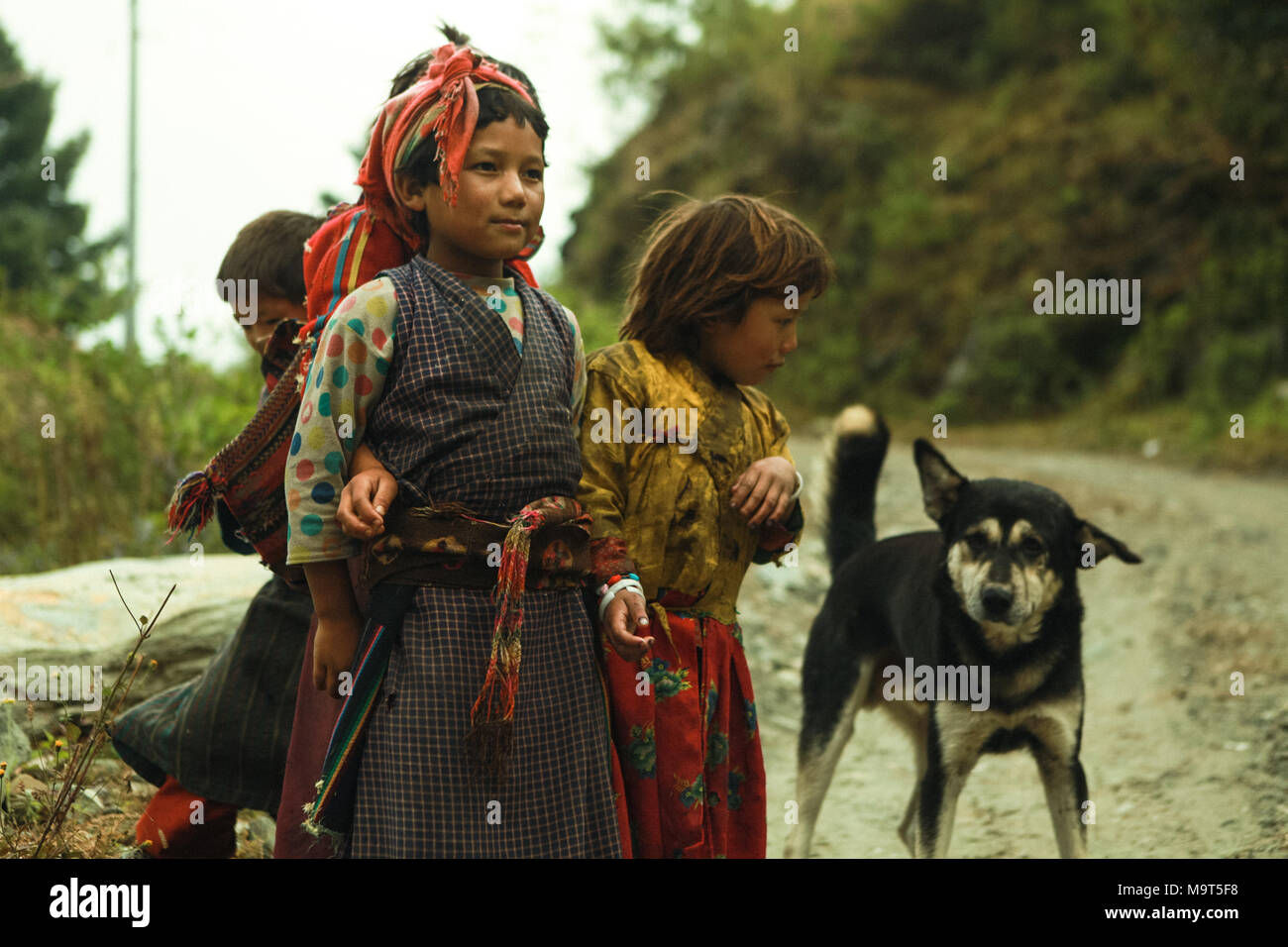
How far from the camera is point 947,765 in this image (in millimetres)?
3533

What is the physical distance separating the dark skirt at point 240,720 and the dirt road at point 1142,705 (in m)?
2.06

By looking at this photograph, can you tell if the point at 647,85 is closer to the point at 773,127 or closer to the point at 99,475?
the point at 773,127

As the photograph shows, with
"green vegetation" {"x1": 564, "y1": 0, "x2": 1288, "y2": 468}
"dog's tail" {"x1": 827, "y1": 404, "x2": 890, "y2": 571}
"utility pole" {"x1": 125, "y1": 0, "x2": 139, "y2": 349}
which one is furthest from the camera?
"green vegetation" {"x1": 564, "y1": 0, "x2": 1288, "y2": 468}

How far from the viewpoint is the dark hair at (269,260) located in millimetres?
3154

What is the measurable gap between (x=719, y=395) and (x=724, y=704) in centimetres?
73

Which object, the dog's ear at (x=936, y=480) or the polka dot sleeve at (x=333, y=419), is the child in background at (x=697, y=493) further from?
the dog's ear at (x=936, y=480)

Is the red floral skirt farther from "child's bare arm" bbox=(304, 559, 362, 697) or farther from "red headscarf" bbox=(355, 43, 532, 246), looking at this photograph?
"red headscarf" bbox=(355, 43, 532, 246)

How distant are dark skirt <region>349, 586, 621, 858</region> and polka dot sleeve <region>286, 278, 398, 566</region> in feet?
0.77

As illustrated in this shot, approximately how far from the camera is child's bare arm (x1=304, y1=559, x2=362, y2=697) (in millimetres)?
2328

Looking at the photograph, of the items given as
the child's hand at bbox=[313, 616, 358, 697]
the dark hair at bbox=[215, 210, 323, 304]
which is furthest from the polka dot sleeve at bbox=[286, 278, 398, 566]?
the dark hair at bbox=[215, 210, 323, 304]

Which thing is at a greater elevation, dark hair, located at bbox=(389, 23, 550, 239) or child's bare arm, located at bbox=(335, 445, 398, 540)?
dark hair, located at bbox=(389, 23, 550, 239)

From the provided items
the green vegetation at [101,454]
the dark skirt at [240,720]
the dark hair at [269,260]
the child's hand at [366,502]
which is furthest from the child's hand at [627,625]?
the green vegetation at [101,454]

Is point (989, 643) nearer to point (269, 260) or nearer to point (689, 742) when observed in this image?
point (689, 742)
